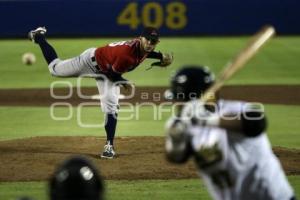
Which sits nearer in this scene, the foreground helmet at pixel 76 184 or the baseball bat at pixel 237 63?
the foreground helmet at pixel 76 184

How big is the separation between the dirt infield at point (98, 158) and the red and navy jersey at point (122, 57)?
122 cm

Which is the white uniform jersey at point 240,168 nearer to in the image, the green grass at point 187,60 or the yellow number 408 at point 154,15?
the green grass at point 187,60

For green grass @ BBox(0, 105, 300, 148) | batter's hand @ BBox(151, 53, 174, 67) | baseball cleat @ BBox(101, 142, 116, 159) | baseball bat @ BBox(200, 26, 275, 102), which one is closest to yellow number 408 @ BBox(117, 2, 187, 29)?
green grass @ BBox(0, 105, 300, 148)

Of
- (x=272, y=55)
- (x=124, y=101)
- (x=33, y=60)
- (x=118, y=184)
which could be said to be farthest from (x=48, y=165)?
(x=272, y=55)

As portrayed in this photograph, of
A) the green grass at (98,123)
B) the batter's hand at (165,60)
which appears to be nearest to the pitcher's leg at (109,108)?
the batter's hand at (165,60)

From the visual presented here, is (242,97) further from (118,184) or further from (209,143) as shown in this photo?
(209,143)

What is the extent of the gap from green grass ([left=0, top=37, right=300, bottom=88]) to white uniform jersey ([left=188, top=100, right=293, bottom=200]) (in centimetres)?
1333

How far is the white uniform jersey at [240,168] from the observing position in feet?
12.9

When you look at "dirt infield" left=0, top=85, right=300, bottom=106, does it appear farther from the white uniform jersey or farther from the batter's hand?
the white uniform jersey

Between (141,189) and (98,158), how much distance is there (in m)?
1.86

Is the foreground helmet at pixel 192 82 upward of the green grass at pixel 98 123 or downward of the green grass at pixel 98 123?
upward

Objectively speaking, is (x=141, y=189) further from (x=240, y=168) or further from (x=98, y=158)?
(x=240, y=168)

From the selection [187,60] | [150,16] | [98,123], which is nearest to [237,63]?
[98,123]

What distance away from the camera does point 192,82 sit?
4.00 metres
